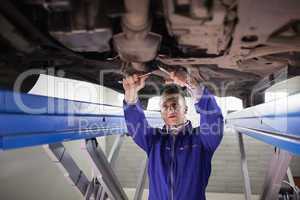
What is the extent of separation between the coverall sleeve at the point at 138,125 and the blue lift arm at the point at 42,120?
15 centimetres

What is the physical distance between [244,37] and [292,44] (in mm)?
198

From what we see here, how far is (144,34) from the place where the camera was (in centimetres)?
100

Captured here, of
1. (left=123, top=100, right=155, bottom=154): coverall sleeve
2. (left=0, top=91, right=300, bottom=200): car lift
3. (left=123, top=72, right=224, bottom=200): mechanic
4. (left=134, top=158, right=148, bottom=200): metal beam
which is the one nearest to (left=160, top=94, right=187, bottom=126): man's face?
(left=123, top=72, right=224, bottom=200): mechanic

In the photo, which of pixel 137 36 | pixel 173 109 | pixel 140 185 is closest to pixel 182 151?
pixel 173 109

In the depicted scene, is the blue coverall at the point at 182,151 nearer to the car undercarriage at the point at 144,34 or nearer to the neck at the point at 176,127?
the neck at the point at 176,127

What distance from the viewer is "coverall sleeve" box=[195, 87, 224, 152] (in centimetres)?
144

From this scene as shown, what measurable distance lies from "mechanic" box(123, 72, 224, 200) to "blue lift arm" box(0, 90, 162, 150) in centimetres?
23

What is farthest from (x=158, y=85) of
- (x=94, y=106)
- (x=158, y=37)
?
(x=158, y=37)

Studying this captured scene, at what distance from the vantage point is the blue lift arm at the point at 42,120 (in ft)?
2.66

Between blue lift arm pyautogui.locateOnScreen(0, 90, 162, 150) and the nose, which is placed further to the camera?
the nose

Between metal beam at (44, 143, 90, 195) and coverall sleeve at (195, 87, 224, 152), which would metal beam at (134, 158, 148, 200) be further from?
coverall sleeve at (195, 87, 224, 152)

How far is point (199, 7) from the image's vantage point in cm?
82

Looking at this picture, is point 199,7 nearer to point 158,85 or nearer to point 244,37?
point 244,37

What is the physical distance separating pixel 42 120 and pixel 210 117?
797 mm
